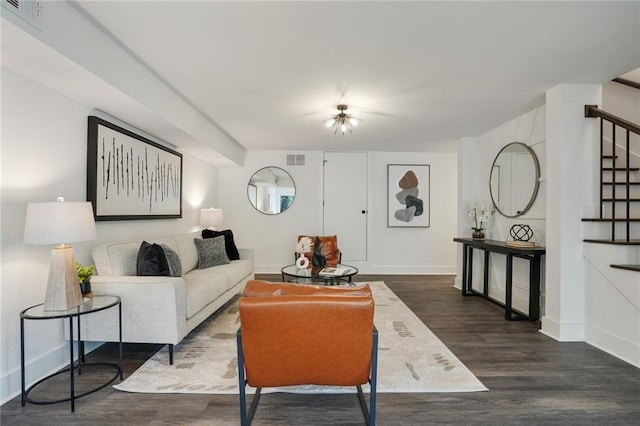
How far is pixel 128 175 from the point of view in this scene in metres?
3.13

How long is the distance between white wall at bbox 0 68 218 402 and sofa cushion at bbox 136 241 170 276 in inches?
15.7

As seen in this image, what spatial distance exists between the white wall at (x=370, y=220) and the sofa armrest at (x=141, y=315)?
11.6 ft

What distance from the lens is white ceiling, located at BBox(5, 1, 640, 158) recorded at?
1.82 meters

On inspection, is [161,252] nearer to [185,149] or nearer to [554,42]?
[185,149]

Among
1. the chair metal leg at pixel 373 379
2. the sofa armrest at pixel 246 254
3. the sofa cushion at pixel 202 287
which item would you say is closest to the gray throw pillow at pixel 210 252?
the sofa cushion at pixel 202 287

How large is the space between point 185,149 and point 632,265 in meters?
4.86

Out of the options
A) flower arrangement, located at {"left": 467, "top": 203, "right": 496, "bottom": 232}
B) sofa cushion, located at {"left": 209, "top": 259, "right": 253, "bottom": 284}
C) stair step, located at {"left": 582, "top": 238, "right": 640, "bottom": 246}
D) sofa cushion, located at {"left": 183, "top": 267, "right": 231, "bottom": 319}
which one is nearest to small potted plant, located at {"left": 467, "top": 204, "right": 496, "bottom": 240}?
flower arrangement, located at {"left": 467, "top": 203, "right": 496, "bottom": 232}

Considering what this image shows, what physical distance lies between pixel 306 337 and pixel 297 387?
83 cm

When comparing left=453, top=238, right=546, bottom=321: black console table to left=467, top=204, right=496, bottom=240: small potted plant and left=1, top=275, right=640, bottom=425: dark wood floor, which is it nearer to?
left=467, top=204, right=496, bottom=240: small potted plant

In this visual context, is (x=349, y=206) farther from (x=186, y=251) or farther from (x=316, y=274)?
(x=186, y=251)

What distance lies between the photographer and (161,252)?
2.78m

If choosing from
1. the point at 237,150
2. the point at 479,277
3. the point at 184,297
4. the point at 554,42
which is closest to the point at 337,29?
the point at 554,42

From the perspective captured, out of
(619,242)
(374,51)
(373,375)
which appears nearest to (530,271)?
(619,242)

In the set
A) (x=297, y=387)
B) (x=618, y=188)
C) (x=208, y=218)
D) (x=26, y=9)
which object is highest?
(x=26, y=9)
